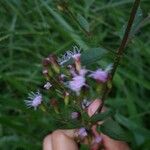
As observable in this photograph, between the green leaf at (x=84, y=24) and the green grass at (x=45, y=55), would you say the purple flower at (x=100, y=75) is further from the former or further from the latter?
the green grass at (x=45, y=55)

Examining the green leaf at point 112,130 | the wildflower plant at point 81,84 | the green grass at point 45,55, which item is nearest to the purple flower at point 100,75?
the wildflower plant at point 81,84

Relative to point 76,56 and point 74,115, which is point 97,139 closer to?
point 74,115

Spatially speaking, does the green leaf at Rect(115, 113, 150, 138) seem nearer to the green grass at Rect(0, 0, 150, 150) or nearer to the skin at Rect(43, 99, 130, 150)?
the green grass at Rect(0, 0, 150, 150)

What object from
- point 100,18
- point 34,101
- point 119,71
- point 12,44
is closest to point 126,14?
point 100,18

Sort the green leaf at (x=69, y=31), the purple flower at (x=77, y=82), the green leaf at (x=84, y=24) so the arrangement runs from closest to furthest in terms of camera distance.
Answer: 1. the purple flower at (x=77, y=82)
2. the green leaf at (x=84, y=24)
3. the green leaf at (x=69, y=31)

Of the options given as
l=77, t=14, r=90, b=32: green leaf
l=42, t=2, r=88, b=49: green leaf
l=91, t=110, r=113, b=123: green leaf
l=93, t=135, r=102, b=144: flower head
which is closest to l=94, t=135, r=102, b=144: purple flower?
l=93, t=135, r=102, b=144: flower head

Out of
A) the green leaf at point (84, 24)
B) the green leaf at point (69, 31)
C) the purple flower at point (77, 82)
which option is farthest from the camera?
the green leaf at point (69, 31)

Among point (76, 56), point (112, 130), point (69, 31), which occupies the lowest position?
point (112, 130)

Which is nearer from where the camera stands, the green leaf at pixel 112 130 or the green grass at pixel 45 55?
the green leaf at pixel 112 130

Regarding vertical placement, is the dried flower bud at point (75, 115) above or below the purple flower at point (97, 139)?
above

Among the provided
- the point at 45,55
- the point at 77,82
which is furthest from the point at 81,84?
the point at 45,55
